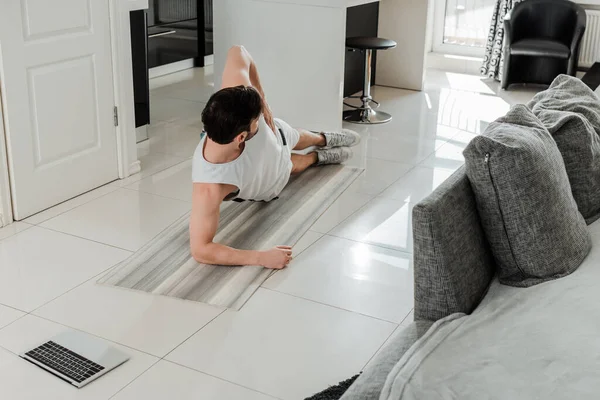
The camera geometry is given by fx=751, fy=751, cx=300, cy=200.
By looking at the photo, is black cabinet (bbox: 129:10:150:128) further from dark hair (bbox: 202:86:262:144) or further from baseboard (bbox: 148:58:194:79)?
baseboard (bbox: 148:58:194:79)

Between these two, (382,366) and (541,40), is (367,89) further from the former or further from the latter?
(382,366)

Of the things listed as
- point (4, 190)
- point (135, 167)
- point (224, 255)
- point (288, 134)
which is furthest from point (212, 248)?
point (135, 167)

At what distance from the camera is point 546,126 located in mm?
2469

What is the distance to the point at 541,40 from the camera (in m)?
6.36

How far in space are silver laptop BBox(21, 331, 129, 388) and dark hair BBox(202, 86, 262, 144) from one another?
937 mm

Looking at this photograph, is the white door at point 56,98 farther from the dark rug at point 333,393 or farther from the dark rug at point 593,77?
the dark rug at point 593,77

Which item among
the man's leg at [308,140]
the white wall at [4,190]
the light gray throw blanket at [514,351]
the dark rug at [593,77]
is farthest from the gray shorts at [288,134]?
the dark rug at [593,77]

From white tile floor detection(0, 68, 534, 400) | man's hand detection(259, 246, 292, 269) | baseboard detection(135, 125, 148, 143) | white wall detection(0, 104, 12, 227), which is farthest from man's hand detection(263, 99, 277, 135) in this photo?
baseboard detection(135, 125, 148, 143)

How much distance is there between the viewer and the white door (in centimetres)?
342

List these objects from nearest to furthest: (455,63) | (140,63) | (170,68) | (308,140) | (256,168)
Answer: (256,168) < (308,140) < (140,63) < (170,68) < (455,63)

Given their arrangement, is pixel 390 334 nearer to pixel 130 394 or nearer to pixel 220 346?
pixel 220 346

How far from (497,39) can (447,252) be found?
17.4 ft

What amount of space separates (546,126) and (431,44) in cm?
→ 537

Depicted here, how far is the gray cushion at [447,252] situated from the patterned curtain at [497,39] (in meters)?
4.95
